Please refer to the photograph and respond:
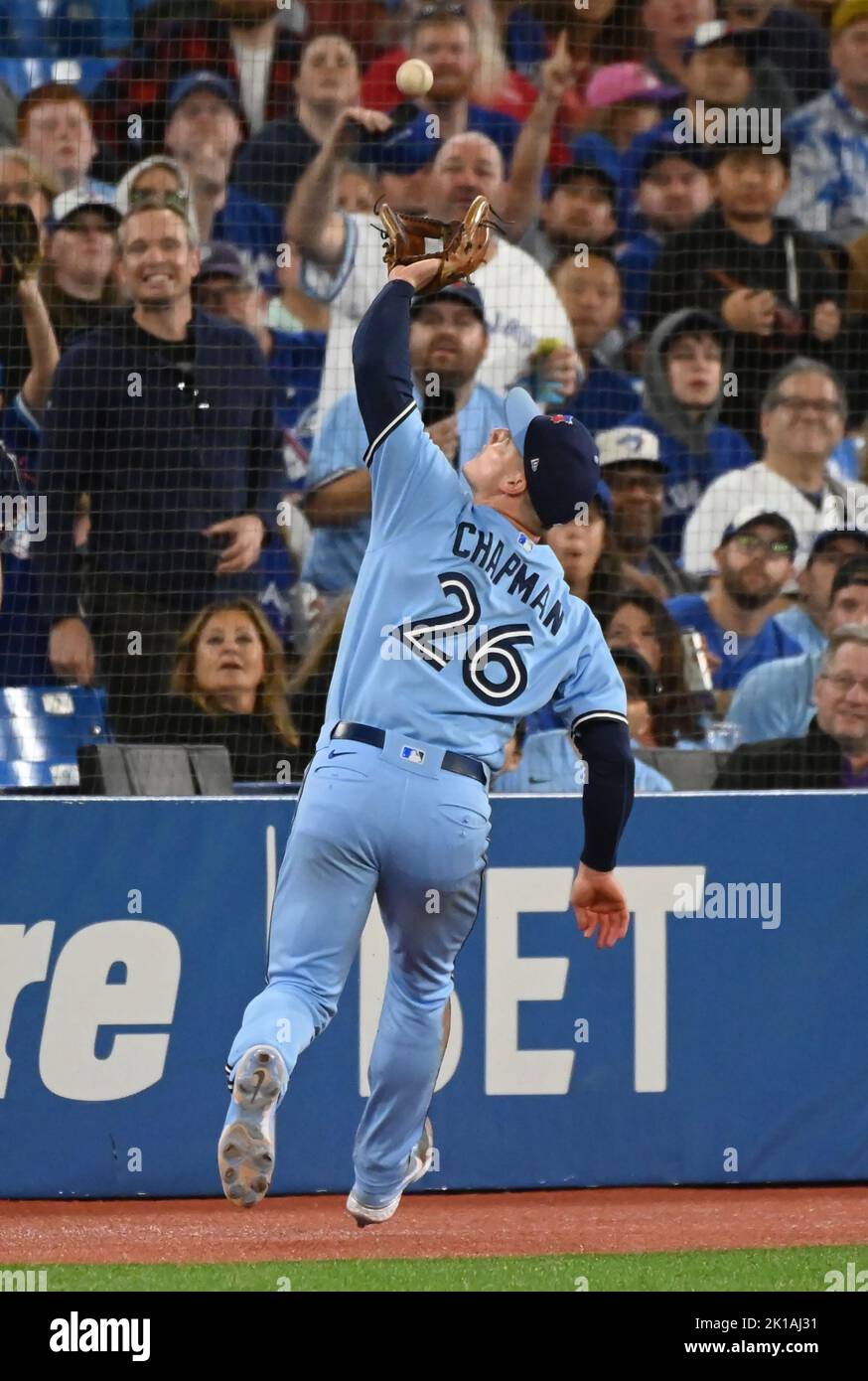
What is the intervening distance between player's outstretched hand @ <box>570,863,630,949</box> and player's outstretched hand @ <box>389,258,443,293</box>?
1499 mm

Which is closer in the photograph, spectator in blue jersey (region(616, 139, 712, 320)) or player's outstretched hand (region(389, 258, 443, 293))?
player's outstretched hand (region(389, 258, 443, 293))

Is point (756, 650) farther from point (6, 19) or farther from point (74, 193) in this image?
point (6, 19)

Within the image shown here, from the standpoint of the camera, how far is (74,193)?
762 centimetres

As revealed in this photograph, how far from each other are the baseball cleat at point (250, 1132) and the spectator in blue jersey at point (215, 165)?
4731 mm

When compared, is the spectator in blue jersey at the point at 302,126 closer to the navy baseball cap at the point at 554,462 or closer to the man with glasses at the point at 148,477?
the man with glasses at the point at 148,477

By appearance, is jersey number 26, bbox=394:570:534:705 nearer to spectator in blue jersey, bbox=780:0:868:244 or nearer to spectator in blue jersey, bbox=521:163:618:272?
spectator in blue jersey, bbox=521:163:618:272

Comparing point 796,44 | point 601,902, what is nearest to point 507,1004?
point 601,902

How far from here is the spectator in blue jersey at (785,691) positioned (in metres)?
7.31

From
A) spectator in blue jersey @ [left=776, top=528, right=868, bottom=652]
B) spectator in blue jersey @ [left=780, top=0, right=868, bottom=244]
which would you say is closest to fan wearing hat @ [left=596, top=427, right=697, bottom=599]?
spectator in blue jersey @ [left=776, top=528, right=868, bottom=652]

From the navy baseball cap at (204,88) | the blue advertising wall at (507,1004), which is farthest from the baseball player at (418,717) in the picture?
the navy baseball cap at (204,88)

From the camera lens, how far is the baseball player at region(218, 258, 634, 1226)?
4.27 meters

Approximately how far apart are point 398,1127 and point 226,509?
3.34 metres

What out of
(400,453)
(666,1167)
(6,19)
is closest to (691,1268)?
(666,1167)

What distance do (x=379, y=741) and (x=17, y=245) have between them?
3.88 meters
